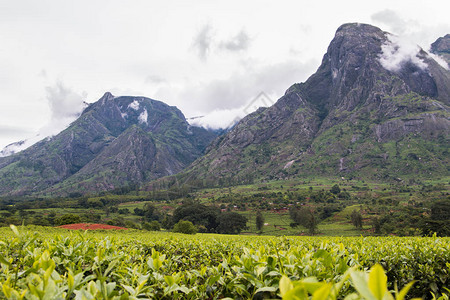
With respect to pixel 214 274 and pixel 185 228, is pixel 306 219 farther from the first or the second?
pixel 214 274

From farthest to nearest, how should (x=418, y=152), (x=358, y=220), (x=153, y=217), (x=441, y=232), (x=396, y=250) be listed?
(x=418, y=152) < (x=153, y=217) < (x=358, y=220) < (x=441, y=232) < (x=396, y=250)

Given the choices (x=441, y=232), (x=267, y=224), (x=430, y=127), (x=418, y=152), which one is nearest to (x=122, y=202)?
(x=267, y=224)

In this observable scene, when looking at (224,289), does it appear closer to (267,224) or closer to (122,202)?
(267,224)

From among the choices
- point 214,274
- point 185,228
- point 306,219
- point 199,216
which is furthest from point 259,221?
point 214,274

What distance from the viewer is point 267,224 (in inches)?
3445

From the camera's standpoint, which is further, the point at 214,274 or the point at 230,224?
the point at 230,224

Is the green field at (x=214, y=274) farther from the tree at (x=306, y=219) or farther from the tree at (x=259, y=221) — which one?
the tree at (x=259, y=221)

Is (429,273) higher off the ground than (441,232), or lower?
higher

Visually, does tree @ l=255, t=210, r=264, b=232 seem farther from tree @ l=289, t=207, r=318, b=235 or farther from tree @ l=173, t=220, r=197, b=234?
tree @ l=173, t=220, r=197, b=234

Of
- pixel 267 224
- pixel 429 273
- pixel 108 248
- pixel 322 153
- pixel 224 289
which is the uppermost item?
pixel 322 153

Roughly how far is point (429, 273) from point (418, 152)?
617 ft

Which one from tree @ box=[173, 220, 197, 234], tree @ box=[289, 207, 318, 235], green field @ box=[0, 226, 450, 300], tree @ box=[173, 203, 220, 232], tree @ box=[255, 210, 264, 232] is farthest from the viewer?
tree @ box=[173, 203, 220, 232]

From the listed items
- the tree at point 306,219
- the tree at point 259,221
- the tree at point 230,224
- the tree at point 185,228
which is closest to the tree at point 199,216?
the tree at point 230,224

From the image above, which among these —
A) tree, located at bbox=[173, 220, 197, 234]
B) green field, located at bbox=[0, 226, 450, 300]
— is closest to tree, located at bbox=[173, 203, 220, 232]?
tree, located at bbox=[173, 220, 197, 234]
